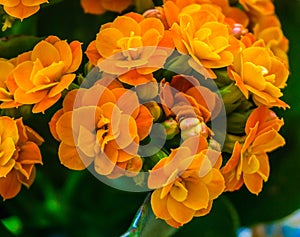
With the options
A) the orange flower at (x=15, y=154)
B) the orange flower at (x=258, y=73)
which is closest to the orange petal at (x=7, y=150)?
the orange flower at (x=15, y=154)

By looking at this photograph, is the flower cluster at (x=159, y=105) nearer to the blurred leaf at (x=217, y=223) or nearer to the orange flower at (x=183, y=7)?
the orange flower at (x=183, y=7)

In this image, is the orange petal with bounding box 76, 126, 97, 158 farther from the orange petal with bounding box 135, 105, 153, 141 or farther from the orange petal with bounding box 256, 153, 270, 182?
the orange petal with bounding box 256, 153, 270, 182

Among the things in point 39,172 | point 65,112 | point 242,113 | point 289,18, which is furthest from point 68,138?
point 289,18

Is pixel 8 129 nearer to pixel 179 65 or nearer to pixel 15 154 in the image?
pixel 15 154

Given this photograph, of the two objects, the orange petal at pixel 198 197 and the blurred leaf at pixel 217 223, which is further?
the blurred leaf at pixel 217 223

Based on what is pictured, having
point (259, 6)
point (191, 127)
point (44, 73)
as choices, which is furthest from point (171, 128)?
point (259, 6)

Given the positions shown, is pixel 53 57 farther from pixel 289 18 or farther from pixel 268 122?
pixel 289 18
